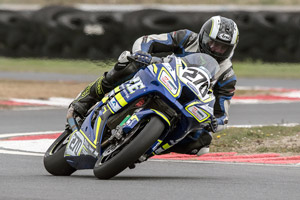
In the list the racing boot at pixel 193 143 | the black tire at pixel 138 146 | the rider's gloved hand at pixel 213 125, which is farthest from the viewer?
the racing boot at pixel 193 143

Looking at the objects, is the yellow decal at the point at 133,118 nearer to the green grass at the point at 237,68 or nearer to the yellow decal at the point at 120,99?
the yellow decal at the point at 120,99

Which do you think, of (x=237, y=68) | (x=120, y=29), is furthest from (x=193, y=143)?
(x=237, y=68)

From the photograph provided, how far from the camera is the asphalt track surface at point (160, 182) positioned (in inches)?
237

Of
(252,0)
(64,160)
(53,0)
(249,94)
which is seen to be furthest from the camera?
(53,0)

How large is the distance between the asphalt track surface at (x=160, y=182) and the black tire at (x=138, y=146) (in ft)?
0.54

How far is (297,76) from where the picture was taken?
24.0 m

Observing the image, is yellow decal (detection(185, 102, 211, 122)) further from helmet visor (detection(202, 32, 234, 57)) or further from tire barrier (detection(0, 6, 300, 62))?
tire barrier (detection(0, 6, 300, 62))

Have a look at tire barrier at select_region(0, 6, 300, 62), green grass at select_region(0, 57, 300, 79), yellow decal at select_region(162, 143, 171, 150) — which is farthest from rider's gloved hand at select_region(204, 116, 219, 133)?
green grass at select_region(0, 57, 300, 79)

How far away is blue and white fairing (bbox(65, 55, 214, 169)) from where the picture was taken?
661 cm

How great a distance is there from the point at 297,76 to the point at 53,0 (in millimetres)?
16888

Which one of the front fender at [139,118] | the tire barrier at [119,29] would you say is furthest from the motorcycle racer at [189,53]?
the tire barrier at [119,29]

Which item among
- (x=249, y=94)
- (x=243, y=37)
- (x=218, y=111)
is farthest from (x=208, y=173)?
(x=243, y=37)

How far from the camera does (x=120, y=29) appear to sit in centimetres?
2428

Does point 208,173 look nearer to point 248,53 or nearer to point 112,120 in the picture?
point 112,120
